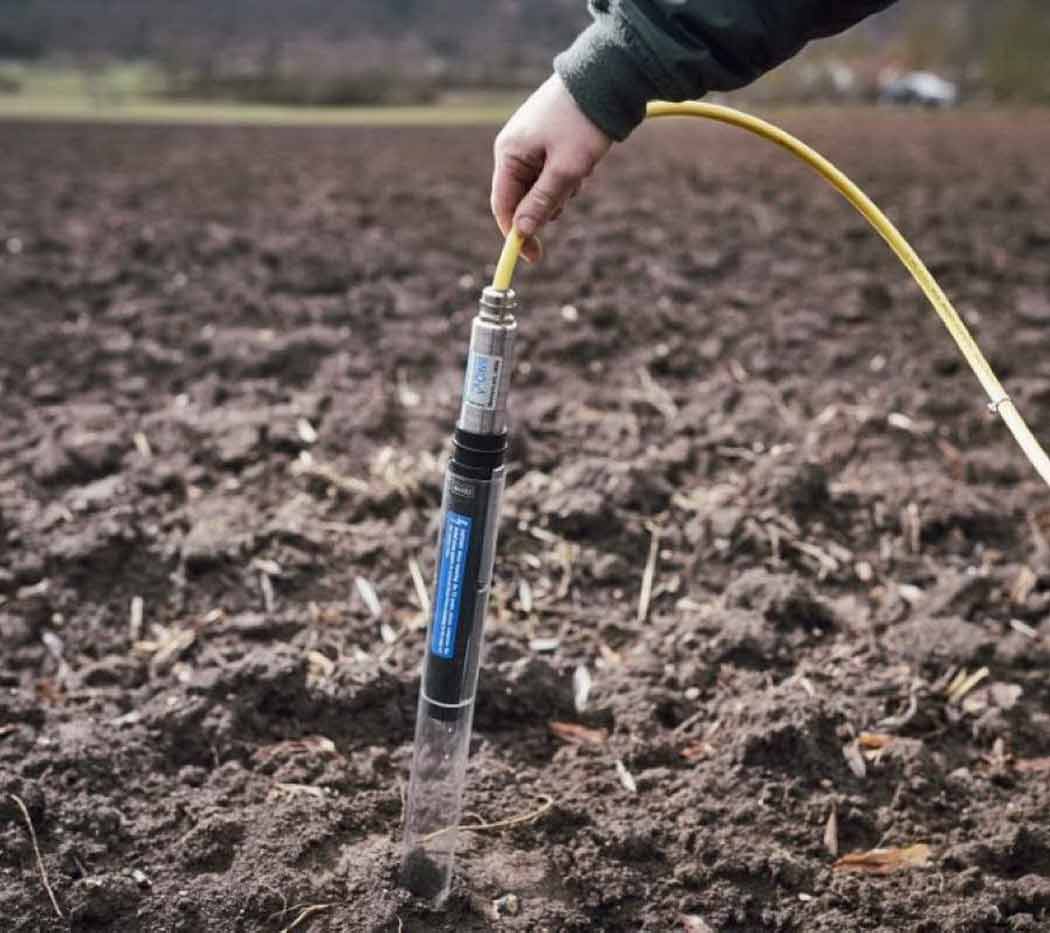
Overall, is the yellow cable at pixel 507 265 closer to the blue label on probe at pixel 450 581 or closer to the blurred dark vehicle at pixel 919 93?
the blue label on probe at pixel 450 581

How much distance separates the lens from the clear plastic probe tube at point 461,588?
6.37 feet

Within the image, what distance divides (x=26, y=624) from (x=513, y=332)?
1.78 meters

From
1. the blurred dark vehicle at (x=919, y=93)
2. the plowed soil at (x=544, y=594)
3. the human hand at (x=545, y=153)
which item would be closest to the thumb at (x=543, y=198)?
the human hand at (x=545, y=153)

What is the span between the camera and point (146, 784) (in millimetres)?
2598

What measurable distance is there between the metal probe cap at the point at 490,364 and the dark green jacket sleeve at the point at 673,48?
302mm

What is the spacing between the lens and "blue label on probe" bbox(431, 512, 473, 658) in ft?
6.61

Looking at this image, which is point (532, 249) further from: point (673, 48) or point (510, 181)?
point (673, 48)

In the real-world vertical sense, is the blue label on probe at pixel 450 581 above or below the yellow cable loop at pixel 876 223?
below

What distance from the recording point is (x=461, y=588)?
203cm

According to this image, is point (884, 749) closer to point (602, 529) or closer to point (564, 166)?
point (602, 529)

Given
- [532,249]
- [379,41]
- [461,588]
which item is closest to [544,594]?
[461,588]

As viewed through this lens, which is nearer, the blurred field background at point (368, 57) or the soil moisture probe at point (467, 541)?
the soil moisture probe at point (467, 541)

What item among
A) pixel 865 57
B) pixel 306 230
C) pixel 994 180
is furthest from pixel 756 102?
pixel 306 230

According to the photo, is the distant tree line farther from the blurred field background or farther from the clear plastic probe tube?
the clear plastic probe tube
